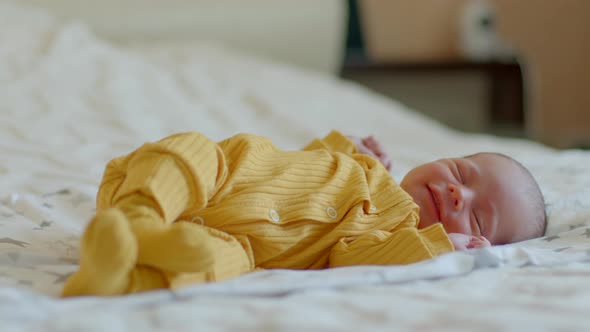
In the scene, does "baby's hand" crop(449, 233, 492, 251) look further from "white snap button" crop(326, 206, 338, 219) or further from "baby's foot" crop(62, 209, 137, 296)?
"baby's foot" crop(62, 209, 137, 296)

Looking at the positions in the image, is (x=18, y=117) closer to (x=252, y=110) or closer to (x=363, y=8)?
(x=252, y=110)

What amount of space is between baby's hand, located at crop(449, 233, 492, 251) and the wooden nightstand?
7.23 feet

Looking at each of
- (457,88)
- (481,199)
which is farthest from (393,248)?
(457,88)

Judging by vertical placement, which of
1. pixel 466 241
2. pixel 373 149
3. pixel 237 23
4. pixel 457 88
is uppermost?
pixel 237 23

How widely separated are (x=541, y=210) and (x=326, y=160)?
36cm

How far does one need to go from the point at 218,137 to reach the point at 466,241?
2.73 feet

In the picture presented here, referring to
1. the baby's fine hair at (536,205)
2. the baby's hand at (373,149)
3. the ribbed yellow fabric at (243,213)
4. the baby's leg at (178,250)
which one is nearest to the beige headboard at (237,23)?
the baby's hand at (373,149)

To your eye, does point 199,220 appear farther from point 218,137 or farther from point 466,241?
point 218,137

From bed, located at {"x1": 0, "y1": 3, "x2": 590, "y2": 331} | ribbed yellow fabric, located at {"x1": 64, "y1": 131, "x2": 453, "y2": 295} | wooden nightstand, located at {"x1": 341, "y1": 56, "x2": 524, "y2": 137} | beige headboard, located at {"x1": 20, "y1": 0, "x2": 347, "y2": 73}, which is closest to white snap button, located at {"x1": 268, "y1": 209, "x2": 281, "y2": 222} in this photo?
ribbed yellow fabric, located at {"x1": 64, "y1": 131, "x2": 453, "y2": 295}

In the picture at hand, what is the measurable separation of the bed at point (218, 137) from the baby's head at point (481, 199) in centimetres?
5

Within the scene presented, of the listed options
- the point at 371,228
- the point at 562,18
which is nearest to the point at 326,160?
the point at 371,228

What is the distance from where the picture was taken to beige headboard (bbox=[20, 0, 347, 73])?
8.45 feet

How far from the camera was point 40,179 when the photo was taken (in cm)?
137

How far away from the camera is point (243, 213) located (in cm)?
95
